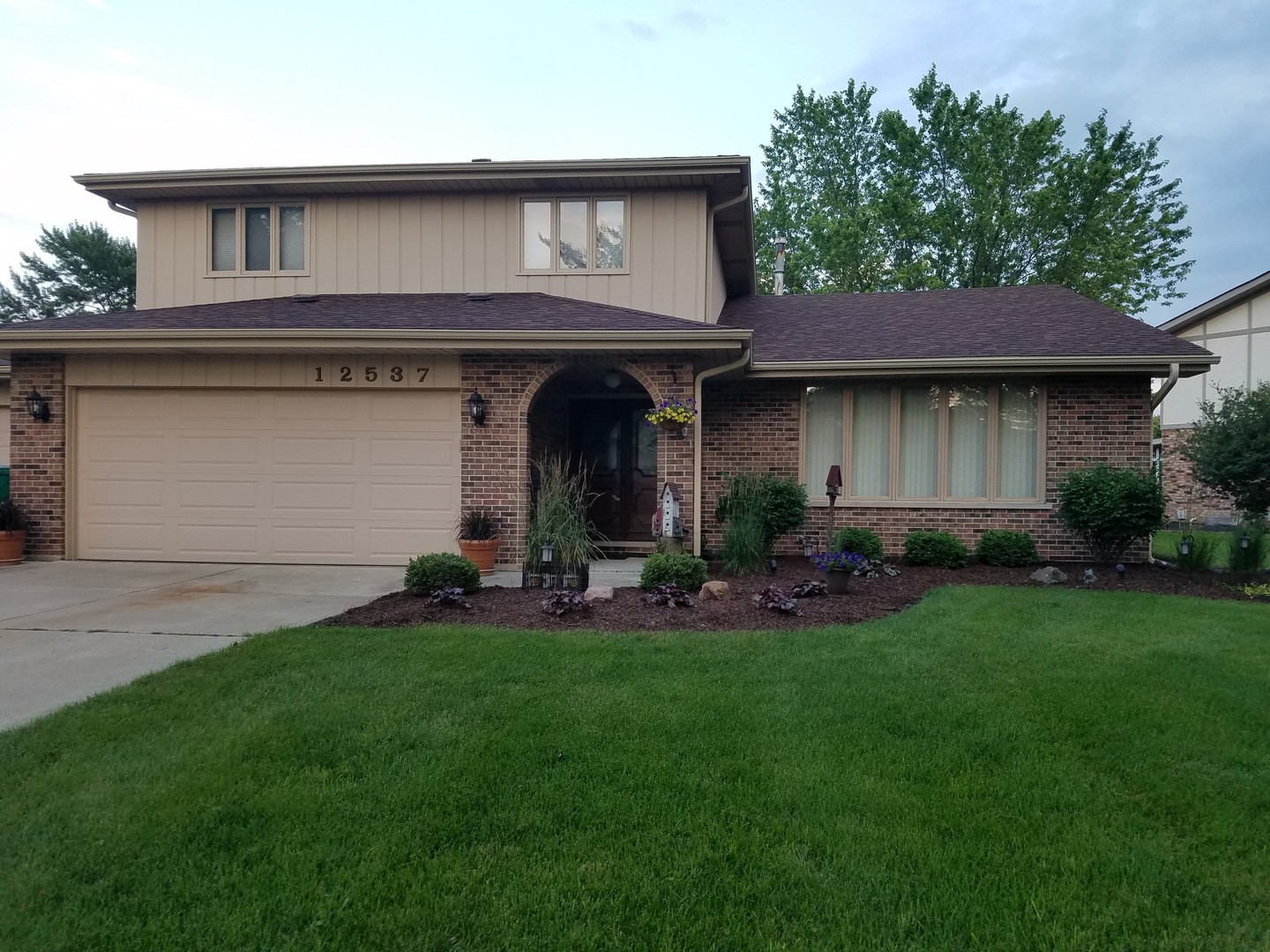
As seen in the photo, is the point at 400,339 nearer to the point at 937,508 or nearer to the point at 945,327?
the point at 937,508

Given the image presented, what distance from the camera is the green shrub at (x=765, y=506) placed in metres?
8.54

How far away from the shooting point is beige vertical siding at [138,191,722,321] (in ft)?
31.9

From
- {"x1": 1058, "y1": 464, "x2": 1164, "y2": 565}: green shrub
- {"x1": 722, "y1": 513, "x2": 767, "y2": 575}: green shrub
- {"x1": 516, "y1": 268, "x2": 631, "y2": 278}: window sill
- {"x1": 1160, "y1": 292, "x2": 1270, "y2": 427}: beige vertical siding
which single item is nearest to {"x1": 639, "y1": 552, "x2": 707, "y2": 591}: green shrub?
{"x1": 722, "y1": 513, "x2": 767, "y2": 575}: green shrub

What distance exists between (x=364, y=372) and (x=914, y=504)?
23.8 feet

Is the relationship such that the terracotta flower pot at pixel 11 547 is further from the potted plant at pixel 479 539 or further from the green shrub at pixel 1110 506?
the green shrub at pixel 1110 506

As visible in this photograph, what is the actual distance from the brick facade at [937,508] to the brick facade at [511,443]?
4.70ft

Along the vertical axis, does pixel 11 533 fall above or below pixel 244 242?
below

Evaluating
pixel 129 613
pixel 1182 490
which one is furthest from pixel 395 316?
pixel 1182 490

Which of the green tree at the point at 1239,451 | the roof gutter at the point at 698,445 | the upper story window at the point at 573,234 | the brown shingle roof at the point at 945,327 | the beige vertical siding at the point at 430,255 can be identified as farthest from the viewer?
the upper story window at the point at 573,234

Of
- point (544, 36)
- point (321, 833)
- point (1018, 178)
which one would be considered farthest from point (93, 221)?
point (321, 833)

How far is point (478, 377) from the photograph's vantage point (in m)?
8.70

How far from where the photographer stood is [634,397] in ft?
35.8

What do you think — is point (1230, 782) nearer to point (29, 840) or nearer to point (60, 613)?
point (29, 840)

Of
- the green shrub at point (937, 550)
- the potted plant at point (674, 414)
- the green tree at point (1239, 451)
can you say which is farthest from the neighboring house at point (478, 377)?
the green tree at point (1239, 451)
